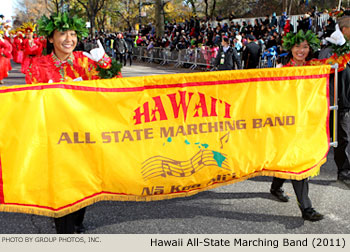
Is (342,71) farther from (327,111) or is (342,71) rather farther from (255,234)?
(255,234)

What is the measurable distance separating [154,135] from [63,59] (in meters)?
1.36

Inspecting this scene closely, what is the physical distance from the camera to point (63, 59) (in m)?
3.90

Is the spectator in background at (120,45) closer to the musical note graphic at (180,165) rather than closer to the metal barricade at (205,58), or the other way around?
the metal barricade at (205,58)

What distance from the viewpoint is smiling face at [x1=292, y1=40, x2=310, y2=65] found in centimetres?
441

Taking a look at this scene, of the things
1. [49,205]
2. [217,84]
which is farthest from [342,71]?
[49,205]

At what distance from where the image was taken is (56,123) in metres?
2.97

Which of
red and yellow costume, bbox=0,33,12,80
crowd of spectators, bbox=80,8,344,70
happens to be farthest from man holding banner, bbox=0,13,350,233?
red and yellow costume, bbox=0,33,12,80

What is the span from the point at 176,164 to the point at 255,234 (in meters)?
1.02

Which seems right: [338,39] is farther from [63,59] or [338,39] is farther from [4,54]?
[4,54]

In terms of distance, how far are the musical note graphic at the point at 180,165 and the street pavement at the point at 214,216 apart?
2.28 ft

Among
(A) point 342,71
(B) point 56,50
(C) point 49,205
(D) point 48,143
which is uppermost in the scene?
(B) point 56,50

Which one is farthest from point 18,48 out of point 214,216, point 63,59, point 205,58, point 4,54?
point 214,216

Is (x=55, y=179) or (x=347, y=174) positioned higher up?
(x=55, y=179)

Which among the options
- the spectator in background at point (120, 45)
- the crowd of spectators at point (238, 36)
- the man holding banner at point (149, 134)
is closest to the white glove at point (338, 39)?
the man holding banner at point (149, 134)
